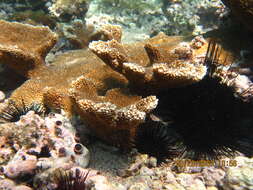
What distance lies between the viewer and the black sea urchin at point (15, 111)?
386cm

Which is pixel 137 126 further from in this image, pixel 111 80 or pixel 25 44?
pixel 25 44

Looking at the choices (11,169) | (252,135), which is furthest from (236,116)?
(11,169)

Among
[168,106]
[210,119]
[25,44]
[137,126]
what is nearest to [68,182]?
[137,126]

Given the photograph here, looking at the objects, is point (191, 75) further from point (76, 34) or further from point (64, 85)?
point (76, 34)

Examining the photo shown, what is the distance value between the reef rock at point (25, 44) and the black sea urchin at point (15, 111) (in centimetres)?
104

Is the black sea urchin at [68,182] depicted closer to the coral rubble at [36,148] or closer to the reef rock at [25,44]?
the coral rubble at [36,148]

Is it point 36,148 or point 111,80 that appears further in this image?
point 111,80

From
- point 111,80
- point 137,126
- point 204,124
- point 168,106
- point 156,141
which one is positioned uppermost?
point 111,80

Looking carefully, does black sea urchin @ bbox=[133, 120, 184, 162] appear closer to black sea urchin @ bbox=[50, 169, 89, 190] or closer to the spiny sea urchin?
the spiny sea urchin

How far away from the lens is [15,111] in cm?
390

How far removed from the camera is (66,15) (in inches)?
351

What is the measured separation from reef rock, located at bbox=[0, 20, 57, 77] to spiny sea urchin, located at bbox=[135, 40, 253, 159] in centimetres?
296

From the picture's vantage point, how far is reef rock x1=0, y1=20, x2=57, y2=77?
4.67m

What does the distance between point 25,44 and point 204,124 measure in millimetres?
4090
